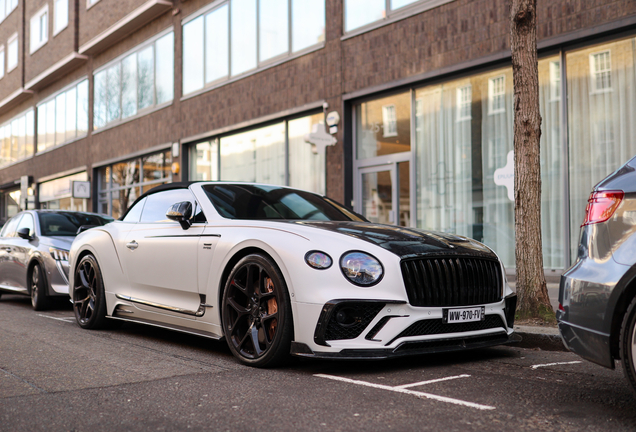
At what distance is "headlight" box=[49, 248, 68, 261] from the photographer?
29.1 feet

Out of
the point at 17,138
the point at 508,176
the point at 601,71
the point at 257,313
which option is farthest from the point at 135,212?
the point at 17,138

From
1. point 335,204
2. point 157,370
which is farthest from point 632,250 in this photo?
point 335,204

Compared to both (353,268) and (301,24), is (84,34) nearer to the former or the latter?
(301,24)

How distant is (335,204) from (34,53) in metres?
27.4

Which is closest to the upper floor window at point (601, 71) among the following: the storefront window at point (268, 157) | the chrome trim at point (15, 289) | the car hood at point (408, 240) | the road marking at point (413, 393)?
the storefront window at point (268, 157)

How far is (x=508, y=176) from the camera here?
10.7 metres

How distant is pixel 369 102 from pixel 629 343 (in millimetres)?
10536

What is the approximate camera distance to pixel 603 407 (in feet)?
11.4

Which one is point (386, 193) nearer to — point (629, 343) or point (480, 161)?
point (480, 161)

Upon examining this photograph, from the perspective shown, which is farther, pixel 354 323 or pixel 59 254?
pixel 59 254

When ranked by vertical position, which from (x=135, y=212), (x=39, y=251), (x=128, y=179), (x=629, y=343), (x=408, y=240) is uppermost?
(x=128, y=179)

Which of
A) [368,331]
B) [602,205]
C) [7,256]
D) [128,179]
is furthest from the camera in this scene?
[128,179]

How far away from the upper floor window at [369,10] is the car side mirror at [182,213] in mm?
7701

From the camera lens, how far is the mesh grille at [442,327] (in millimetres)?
4273
